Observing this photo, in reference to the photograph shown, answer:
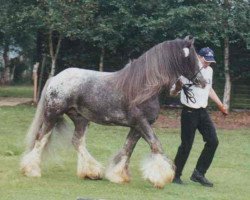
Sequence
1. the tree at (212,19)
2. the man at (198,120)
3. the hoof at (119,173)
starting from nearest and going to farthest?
the hoof at (119,173) < the man at (198,120) < the tree at (212,19)

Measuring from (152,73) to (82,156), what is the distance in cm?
163

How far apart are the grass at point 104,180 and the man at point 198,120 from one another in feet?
0.93

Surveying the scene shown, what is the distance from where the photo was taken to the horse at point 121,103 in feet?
27.2

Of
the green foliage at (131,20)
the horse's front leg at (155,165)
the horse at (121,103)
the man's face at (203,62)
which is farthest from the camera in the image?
the green foliage at (131,20)

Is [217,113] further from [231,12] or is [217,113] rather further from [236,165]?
[236,165]

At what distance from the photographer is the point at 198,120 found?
344 inches

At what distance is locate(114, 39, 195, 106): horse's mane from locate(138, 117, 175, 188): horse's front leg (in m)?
0.37

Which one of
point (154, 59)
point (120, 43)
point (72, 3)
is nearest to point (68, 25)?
point (72, 3)

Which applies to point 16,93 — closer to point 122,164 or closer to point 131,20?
point 131,20

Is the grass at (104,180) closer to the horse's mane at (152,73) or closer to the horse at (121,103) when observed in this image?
the horse at (121,103)

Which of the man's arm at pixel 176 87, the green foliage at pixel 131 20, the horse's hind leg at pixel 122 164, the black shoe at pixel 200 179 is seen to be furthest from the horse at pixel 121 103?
the green foliage at pixel 131 20

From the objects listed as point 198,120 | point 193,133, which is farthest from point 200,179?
point 198,120

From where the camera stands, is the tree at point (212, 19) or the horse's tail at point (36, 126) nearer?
the horse's tail at point (36, 126)

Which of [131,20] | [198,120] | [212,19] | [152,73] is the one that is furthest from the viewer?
[131,20]
